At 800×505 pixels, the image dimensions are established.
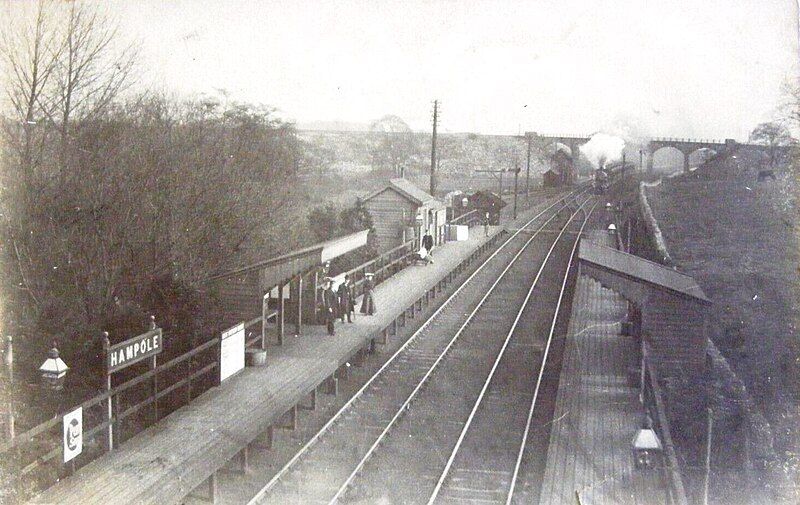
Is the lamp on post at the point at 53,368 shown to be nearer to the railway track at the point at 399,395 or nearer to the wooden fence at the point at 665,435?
the railway track at the point at 399,395

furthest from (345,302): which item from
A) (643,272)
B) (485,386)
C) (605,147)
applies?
(605,147)

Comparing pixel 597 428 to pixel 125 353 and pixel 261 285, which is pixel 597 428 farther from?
pixel 125 353

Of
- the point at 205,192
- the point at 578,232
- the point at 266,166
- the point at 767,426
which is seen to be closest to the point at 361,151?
the point at 578,232

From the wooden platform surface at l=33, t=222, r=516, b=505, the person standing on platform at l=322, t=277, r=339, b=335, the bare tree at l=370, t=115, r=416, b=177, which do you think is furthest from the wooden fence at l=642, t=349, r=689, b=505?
the bare tree at l=370, t=115, r=416, b=177

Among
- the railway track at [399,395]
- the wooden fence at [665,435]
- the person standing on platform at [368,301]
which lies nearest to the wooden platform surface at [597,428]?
the wooden fence at [665,435]

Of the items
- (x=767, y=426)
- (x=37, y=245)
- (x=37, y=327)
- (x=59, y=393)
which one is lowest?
(x=767, y=426)

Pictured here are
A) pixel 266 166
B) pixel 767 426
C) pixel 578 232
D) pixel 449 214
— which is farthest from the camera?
pixel 449 214

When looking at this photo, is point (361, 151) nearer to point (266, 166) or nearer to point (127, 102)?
point (266, 166)

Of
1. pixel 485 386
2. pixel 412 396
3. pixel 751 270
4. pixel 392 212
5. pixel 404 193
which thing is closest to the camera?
pixel 412 396
